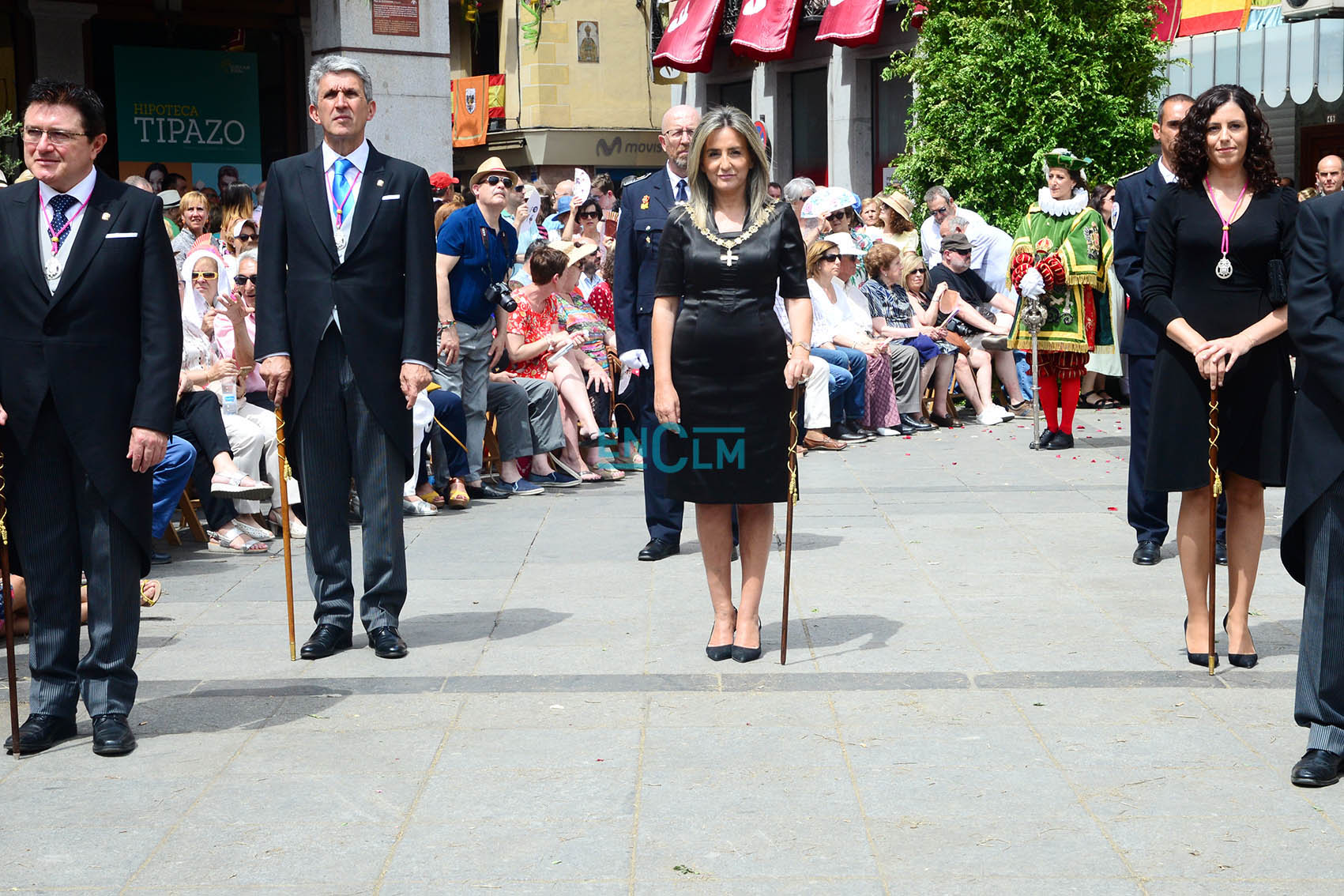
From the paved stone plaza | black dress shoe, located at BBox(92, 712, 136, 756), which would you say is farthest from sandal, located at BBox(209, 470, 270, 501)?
black dress shoe, located at BBox(92, 712, 136, 756)

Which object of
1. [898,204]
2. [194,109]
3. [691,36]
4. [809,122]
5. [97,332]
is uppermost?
[691,36]

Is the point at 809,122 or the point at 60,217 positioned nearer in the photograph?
the point at 60,217

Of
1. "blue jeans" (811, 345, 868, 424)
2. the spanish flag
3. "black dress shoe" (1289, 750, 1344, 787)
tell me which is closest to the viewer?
"black dress shoe" (1289, 750, 1344, 787)

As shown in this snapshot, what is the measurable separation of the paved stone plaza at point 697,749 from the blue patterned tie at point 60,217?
1.56m

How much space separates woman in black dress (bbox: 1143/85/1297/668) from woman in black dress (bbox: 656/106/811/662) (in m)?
1.34

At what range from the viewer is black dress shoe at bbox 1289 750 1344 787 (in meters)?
4.42

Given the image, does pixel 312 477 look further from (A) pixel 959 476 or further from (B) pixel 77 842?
(A) pixel 959 476

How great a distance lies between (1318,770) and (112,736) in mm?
3480

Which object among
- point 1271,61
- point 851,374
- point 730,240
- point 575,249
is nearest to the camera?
point 730,240

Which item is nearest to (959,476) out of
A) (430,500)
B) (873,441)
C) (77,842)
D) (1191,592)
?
(873,441)

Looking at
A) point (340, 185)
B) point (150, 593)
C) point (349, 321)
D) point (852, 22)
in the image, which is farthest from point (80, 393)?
point (852, 22)

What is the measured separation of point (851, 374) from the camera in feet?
43.2

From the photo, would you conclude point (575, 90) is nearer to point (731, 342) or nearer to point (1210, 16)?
point (1210, 16)

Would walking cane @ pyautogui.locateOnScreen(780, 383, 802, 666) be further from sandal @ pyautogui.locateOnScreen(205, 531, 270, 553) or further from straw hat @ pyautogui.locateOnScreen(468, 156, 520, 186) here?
straw hat @ pyautogui.locateOnScreen(468, 156, 520, 186)
